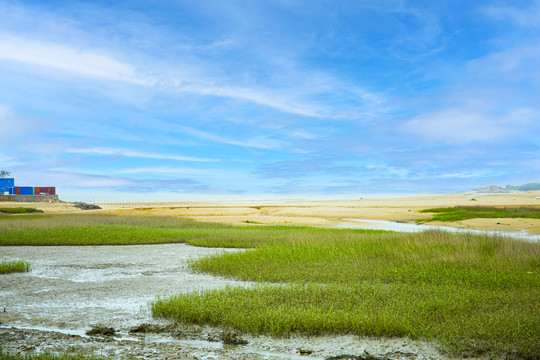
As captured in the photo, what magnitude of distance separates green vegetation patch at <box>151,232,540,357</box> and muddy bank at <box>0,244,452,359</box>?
1.17ft

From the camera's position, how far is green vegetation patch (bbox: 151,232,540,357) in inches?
246

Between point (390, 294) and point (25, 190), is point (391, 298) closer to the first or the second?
point (390, 294)

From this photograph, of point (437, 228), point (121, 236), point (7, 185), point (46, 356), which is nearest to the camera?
point (46, 356)

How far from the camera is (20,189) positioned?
9456cm

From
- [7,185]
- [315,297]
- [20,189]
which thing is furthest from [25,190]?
[315,297]

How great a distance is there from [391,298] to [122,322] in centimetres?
533

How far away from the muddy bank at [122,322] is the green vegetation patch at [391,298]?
0.36 m

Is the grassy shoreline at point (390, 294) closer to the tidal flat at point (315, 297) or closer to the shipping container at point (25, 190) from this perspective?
the tidal flat at point (315, 297)

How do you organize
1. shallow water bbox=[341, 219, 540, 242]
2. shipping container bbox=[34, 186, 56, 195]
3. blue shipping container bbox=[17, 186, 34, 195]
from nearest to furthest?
shallow water bbox=[341, 219, 540, 242] < blue shipping container bbox=[17, 186, 34, 195] < shipping container bbox=[34, 186, 56, 195]

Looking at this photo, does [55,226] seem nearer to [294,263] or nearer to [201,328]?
[294,263]

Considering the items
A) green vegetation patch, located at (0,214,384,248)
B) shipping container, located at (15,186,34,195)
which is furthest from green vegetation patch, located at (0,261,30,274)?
shipping container, located at (15,186,34,195)

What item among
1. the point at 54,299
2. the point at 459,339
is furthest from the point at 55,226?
the point at 459,339

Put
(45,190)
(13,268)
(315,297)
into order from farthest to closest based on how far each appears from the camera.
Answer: (45,190) < (13,268) < (315,297)

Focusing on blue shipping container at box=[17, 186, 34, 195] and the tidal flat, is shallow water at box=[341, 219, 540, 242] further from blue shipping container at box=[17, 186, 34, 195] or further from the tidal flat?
blue shipping container at box=[17, 186, 34, 195]
